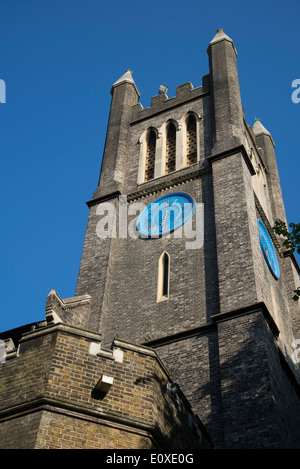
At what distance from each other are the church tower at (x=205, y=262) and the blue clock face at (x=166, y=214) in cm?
12

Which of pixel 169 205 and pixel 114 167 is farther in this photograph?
pixel 114 167

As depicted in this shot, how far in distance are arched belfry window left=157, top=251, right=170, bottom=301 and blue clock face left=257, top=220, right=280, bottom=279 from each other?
3458 millimetres

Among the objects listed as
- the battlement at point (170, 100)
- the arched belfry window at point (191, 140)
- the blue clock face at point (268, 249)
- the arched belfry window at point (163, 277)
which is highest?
the battlement at point (170, 100)

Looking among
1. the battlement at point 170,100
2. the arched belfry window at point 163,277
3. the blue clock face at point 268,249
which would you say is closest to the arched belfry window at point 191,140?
the battlement at point 170,100

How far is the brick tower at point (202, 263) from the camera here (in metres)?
16.2

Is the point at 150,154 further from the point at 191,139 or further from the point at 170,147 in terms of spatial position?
the point at 191,139

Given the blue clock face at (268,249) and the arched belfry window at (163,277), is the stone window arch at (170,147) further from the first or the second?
the arched belfry window at (163,277)

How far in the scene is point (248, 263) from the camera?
19188mm

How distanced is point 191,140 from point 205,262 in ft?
27.6

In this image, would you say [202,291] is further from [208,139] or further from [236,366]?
[208,139]

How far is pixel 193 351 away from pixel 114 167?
1134 centimetres

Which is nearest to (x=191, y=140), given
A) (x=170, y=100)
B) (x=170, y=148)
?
(x=170, y=148)
